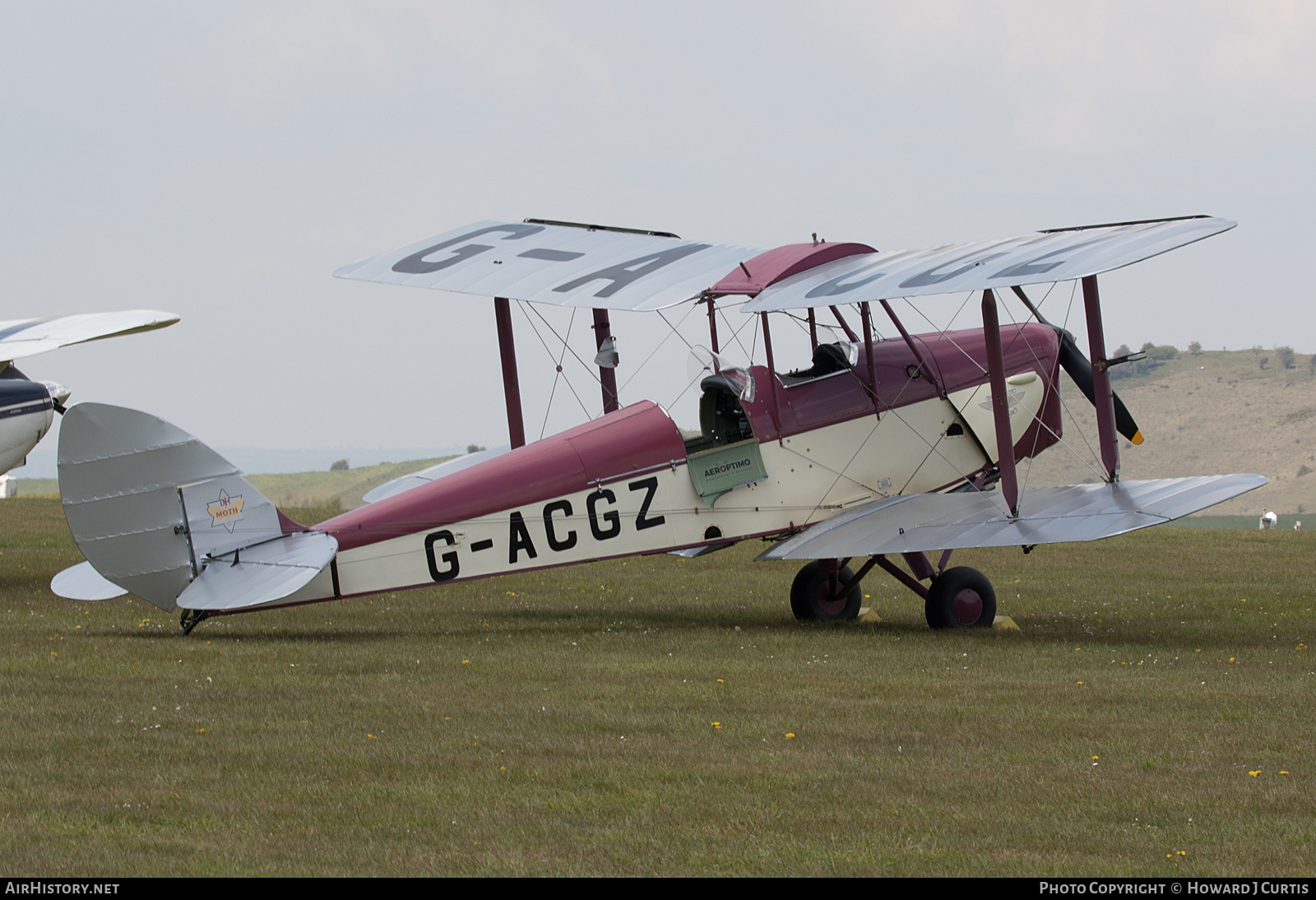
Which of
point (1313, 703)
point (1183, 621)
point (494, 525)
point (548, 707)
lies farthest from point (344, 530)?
point (1183, 621)

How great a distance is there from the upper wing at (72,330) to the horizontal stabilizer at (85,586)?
7.97 feet

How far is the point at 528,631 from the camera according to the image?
10930 mm

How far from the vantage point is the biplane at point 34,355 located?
39.7 ft

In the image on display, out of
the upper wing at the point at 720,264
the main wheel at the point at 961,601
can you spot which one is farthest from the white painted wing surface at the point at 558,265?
the main wheel at the point at 961,601

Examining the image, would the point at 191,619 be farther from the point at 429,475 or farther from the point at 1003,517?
the point at 1003,517

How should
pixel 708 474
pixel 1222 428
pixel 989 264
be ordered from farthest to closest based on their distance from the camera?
1. pixel 1222 428
2. pixel 708 474
3. pixel 989 264

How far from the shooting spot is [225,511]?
9.57 meters

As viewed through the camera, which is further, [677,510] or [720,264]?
[720,264]

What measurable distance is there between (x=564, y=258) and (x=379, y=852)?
8158mm

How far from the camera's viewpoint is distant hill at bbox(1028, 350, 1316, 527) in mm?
70000

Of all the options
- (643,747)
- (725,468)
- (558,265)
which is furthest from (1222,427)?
(643,747)

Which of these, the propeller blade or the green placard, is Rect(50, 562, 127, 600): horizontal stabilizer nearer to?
the green placard

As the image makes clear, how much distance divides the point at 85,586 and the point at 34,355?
3.24 metres

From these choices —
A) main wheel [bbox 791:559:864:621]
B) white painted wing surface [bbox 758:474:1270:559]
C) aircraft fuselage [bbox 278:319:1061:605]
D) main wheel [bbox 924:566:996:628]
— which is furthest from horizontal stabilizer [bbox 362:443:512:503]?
main wheel [bbox 924:566:996:628]
